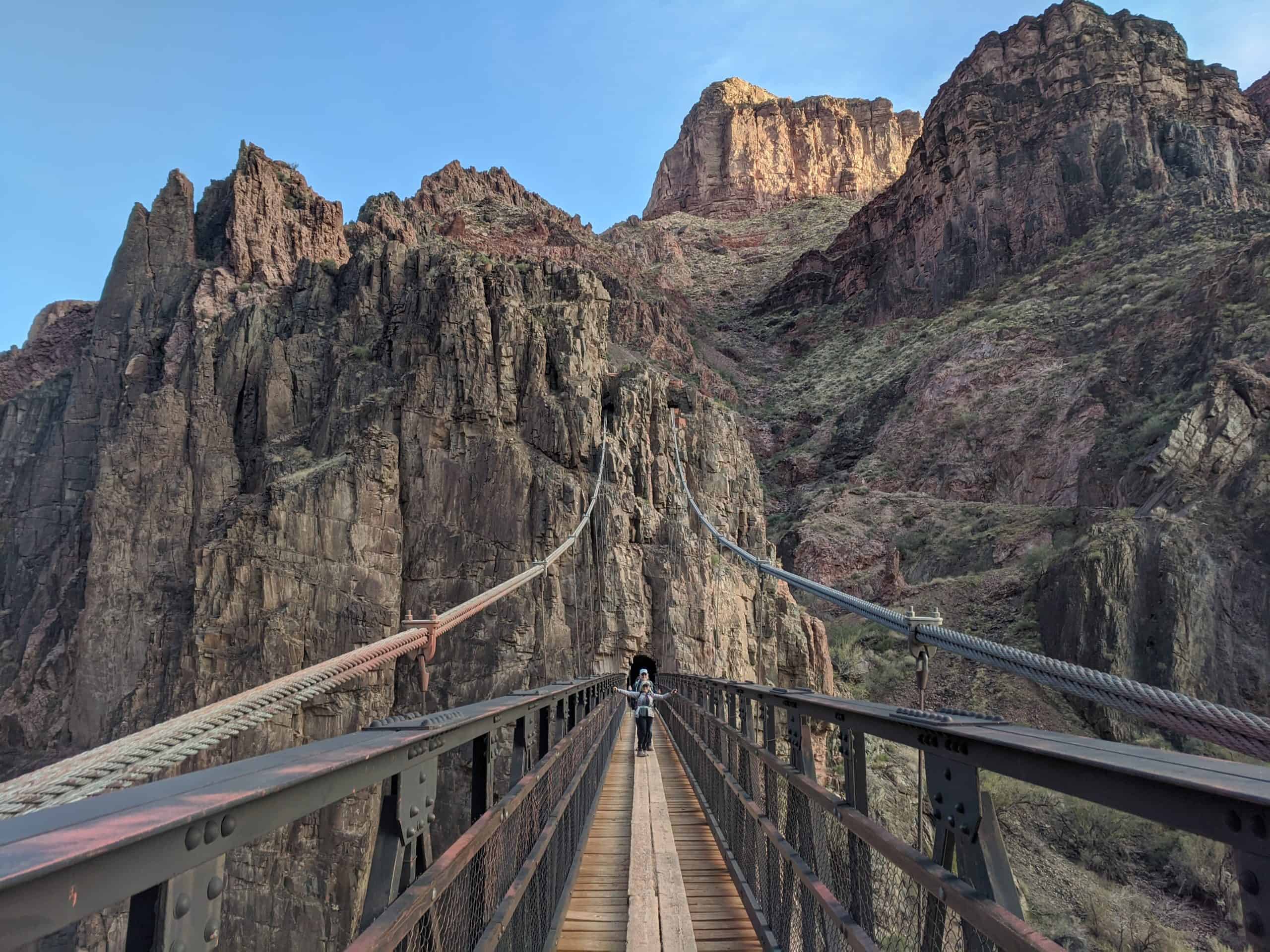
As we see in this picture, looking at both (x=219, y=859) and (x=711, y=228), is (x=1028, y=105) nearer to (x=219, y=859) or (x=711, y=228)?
(x=711, y=228)

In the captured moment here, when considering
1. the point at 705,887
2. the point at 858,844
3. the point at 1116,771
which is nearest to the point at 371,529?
the point at 705,887

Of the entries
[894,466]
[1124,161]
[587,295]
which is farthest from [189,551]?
[1124,161]

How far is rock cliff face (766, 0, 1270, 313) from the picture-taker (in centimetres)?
5678

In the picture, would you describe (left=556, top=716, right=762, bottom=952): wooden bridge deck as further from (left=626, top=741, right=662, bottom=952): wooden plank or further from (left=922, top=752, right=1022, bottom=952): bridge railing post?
(left=922, top=752, right=1022, bottom=952): bridge railing post

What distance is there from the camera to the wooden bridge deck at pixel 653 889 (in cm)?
388

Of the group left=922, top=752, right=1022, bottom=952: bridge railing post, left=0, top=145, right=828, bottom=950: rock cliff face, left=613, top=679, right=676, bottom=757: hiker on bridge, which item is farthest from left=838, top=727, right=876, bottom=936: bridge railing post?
left=0, top=145, right=828, bottom=950: rock cliff face

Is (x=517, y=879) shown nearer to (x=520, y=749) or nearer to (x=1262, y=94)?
(x=520, y=749)

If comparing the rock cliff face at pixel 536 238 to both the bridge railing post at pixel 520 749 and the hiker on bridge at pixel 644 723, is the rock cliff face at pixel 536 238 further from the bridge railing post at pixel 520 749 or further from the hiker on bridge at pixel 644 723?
the bridge railing post at pixel 520 749

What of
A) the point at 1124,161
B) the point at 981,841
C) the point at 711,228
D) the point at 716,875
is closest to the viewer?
the point at 981,841

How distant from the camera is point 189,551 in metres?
30.3

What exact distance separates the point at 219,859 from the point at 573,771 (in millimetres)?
4703

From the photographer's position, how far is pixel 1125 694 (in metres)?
2.53

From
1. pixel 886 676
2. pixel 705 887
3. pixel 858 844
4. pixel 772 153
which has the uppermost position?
pixel 772 153

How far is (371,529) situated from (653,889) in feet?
67.9
